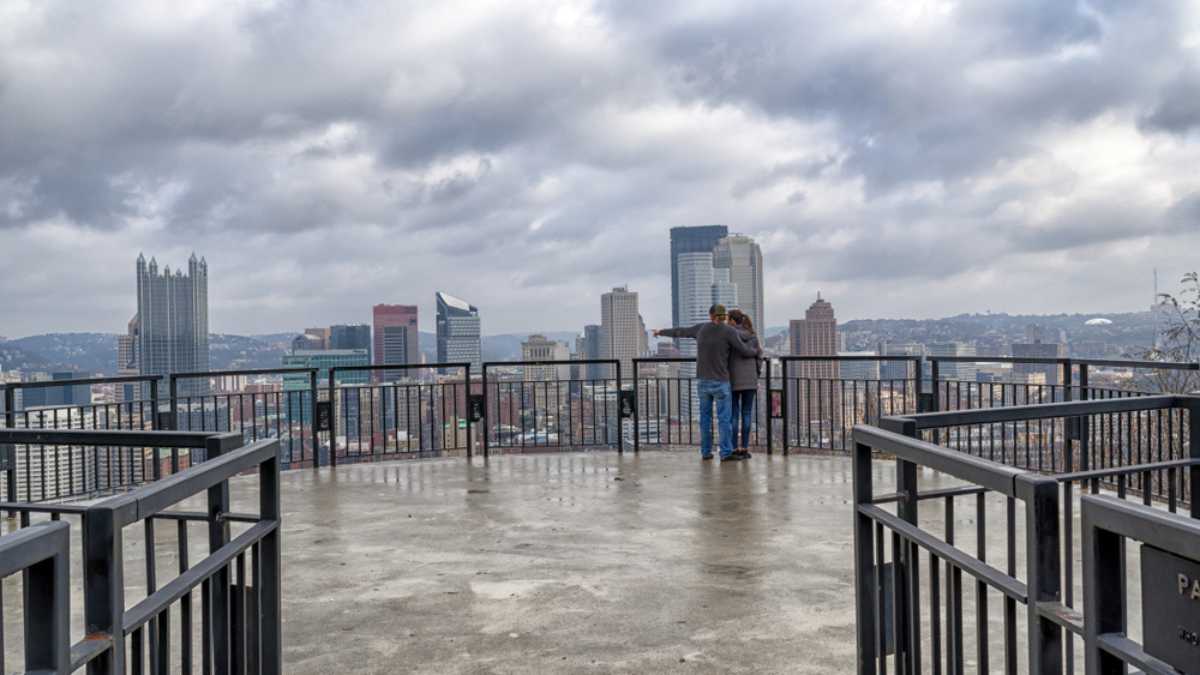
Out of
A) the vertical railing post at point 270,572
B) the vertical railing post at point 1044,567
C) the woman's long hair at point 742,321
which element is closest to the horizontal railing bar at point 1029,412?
the vertical railing post at point 1044,567

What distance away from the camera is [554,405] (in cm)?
1273

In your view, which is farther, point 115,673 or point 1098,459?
point 1098,459

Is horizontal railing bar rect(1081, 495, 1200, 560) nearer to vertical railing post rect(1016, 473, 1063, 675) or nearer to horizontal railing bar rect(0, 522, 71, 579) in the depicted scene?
vertical railing post rect(1016, 473, 1063, 675)

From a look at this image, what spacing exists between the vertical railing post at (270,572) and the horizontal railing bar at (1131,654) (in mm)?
2519

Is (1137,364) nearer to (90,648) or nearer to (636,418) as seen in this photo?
(636,418)

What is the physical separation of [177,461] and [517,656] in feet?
18.5

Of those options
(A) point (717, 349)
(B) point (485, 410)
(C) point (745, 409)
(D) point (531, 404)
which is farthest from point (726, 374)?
(B) point (485, 410)

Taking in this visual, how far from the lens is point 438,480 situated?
399 inches

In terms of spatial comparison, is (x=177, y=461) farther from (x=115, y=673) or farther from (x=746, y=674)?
(x=115, y=673)

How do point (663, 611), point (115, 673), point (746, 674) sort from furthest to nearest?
point (663, 611), point (746, 674), point (115, 673)

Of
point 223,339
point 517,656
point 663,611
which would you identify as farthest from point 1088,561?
point 223,339

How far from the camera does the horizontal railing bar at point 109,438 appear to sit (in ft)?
10.9

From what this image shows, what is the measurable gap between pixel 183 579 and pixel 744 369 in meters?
9.55

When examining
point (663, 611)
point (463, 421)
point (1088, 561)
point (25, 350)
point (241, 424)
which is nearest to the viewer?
point (1088, 561)
